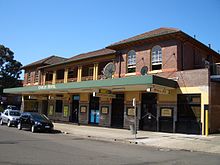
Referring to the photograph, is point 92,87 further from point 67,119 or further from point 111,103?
point 67,119

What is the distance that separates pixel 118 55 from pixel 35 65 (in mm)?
19238

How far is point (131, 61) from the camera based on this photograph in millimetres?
26922

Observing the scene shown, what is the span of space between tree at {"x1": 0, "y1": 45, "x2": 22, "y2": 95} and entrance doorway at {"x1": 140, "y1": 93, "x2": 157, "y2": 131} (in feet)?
140

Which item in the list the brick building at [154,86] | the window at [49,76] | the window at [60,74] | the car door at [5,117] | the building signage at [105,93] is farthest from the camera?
the window at [49,76]

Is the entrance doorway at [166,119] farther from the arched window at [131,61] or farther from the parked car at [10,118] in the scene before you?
the parked car at [10,118]

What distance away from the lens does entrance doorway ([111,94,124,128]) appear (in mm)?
27373

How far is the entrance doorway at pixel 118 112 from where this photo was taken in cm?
2737

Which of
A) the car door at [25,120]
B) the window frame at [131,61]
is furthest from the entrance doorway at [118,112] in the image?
the car door at [25,120]

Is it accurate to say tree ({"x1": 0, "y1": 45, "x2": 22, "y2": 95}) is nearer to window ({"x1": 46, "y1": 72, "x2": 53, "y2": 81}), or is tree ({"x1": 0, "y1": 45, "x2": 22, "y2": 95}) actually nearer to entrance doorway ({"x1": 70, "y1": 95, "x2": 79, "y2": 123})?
window ({"x1": 46, "y1": 72, "x2": 53, "y2": 81})

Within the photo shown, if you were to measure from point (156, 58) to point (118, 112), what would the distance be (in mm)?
6591

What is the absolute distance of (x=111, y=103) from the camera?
93.6ft

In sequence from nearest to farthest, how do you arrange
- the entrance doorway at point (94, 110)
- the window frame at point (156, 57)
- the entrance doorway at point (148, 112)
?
the entrance doorway at point (148, 112) < the window frame at point (156, 57) < the entrance doorway at point (94, 110)

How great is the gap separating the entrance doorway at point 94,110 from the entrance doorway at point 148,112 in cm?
659

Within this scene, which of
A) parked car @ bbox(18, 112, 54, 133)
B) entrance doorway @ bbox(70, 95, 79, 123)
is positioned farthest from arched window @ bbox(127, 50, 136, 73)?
entrance doorway @ bbox(70, 95, 79, 123)
